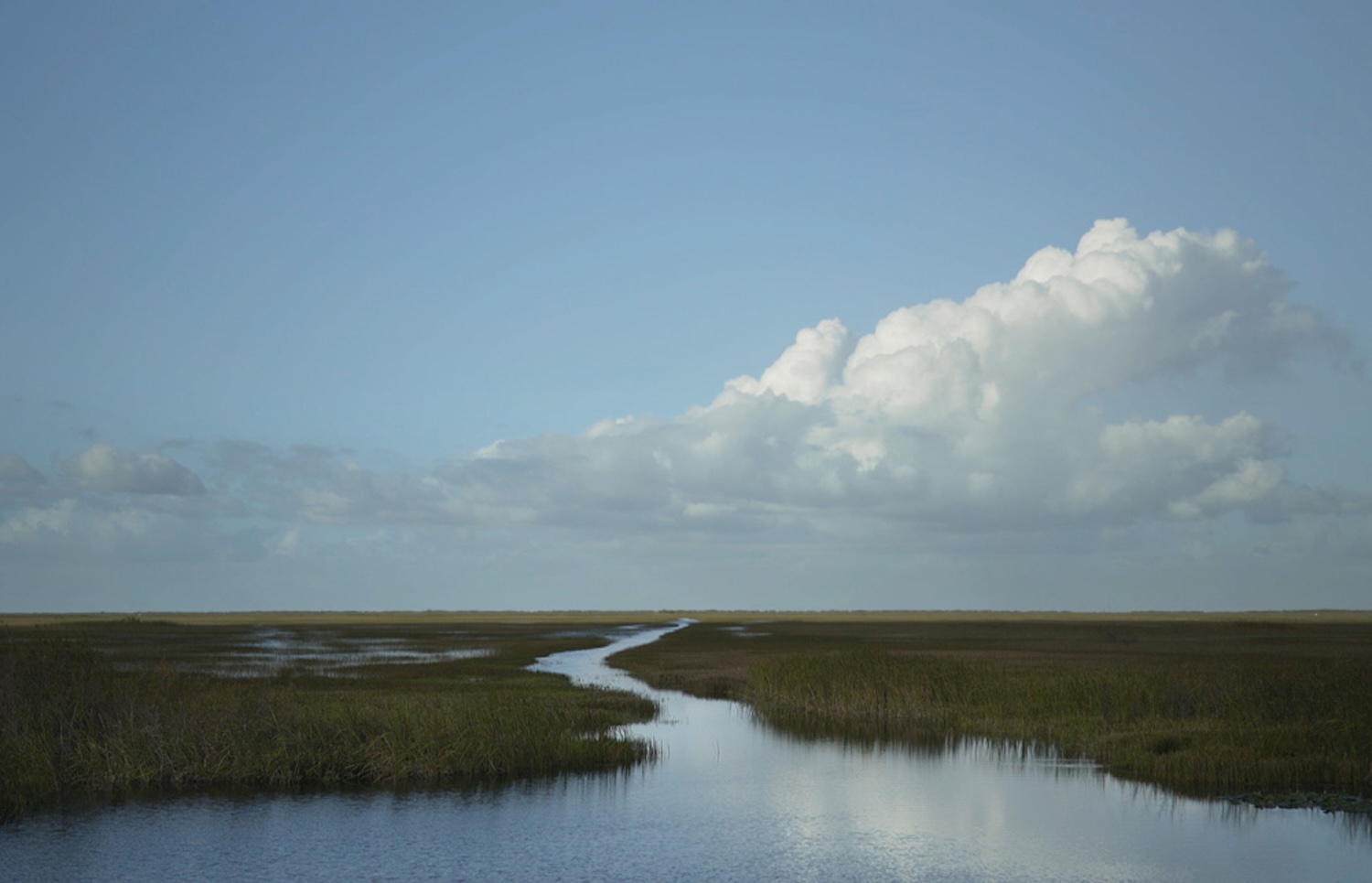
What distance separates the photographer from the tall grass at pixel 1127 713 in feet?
83.5

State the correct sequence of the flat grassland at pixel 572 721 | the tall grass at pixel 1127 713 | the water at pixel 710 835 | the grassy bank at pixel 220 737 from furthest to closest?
the tall grass at pixel 1127 713 < the flat grassland at pixel 572 721 < the grassy bank at pixel 220 737 < the water at pixel 710 835

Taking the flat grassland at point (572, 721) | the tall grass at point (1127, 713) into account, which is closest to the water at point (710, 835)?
the flat grassland at point (572, 721)

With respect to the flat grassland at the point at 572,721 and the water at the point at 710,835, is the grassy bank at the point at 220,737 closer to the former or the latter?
the flat grassland at the point at 572,721

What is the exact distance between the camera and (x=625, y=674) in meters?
54.2

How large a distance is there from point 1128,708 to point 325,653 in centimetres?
5114

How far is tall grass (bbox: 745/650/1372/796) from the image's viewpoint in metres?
25.5

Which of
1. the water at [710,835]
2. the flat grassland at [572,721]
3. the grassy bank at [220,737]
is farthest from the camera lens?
the flat grassland at [572,721]

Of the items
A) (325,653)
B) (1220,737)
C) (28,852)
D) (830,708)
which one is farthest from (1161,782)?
(325,653)

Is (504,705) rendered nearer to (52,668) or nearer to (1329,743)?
(52,668)

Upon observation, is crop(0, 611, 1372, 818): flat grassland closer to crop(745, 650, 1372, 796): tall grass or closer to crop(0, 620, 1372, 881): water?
crop(745, 650, 1372, 796): tall grass

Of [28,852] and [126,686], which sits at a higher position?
[126,686]

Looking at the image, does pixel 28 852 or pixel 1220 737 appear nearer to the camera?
pixel 28 852

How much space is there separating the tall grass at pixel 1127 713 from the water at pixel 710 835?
97.4 inches

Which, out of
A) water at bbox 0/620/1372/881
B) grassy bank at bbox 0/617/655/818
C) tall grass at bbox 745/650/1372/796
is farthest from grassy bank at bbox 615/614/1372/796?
grassy bank at bbox 0/617/655/818
